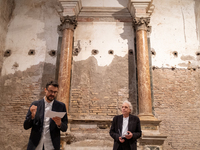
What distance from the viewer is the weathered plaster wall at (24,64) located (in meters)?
5.86

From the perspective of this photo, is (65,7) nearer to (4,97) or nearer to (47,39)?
(47,39)

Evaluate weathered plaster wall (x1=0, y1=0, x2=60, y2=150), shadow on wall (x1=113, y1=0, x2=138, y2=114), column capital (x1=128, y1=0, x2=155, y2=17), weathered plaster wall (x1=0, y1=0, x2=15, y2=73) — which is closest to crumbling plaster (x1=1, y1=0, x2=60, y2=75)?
weathered plaster wall (x1=0, y1=0, x2=60, y2=150)

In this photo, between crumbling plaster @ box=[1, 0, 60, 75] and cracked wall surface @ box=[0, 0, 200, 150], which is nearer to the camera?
cracked wall surface @ box=[0, 0, 200, 150]

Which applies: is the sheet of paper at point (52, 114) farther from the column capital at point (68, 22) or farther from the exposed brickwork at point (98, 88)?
the column capital at point (68, 22)

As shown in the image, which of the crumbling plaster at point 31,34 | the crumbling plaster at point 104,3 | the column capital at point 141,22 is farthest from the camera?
the crumbling plaster at point 104,3

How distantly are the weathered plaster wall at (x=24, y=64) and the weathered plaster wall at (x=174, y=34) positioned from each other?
3.45m

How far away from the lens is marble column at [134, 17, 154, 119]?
5.48 m

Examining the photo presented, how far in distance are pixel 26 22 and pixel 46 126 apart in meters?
5.56

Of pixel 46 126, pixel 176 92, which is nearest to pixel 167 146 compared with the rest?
pixel 176 92

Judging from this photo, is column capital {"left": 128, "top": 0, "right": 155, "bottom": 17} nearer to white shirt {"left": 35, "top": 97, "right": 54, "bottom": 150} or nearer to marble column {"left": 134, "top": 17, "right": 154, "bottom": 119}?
marble column {"left": 134, "top": 17, "right": 154, "bottom": 119}

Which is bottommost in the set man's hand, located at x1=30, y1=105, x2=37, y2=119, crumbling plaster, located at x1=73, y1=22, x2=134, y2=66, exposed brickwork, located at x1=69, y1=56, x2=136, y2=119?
man's hand, located at x1=30, y1=105, x2=37, y2=119

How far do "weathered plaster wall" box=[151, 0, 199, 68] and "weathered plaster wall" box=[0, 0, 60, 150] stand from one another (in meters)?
3.45

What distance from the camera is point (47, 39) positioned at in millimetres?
6727

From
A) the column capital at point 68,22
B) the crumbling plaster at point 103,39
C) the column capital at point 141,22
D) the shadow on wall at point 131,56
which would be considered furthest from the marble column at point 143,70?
the column capital at point 68,22
